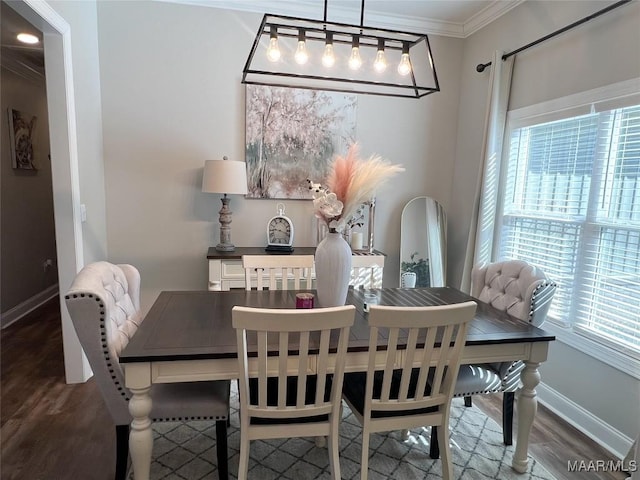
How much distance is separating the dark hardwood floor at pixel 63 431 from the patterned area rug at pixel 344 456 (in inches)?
9.0

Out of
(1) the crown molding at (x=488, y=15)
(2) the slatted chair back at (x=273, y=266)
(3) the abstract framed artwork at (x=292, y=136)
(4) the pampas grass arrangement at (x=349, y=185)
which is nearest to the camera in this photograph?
(4) the pampas grass arrangement at (x=349, y=185)

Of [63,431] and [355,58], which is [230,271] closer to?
[63,431]

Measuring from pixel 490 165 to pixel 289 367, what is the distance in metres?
2.41

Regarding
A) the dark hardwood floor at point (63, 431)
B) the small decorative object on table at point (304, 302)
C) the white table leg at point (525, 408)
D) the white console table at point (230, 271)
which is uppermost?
the small decorative object on table at point (304, 302)

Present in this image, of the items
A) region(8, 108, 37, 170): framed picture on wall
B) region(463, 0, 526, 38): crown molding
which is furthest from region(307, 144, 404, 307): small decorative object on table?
region(8, 108, 37, 170): framed picture on wall

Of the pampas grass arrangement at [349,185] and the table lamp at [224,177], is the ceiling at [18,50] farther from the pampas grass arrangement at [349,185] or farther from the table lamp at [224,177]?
the pampas grass arrangement at [349,185]

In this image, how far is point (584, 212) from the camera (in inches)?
95.7

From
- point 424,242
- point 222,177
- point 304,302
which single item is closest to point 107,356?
point 304,302

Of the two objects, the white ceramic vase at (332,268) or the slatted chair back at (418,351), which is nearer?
the slatted chair back at (418,351)

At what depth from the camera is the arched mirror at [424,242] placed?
3680 millimetres

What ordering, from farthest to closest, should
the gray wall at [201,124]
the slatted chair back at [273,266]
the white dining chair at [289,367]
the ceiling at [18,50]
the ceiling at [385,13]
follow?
1. the ceiling at [385,13]
2. the gray wall at [201,124]
3. the ceiling at [18,50]
4. the slatted chair back at [273,266]
5. the white dining chair at [289,367]

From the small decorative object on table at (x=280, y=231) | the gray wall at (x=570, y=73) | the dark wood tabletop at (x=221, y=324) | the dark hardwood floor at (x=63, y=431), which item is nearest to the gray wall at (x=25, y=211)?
the dark hardwood floor at (x=63, y=431)

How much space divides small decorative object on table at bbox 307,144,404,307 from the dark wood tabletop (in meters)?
0.21

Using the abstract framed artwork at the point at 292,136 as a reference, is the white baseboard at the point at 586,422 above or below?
below
